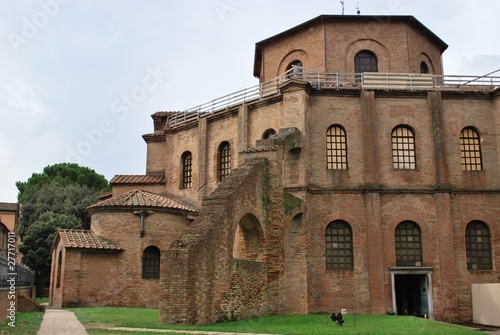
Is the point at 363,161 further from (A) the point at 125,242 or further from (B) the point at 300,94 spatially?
(A) the point at 125,242

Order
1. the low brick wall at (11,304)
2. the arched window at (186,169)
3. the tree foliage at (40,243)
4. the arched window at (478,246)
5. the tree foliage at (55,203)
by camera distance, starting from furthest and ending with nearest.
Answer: the tree foliage at (55,203) → the tree foliage at (40,243) → the arched window at (186,169) → the arched window at (478,246) → the low brick wall at (11,304)

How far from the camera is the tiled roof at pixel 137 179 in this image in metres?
31.0

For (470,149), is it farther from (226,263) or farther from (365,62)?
(226,263)

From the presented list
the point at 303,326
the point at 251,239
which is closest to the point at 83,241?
the point at 251,239

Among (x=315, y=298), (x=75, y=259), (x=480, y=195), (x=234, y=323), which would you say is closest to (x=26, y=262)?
(x=75, y=259)

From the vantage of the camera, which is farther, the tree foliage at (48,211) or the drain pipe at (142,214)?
the tree foliage at (48,211)

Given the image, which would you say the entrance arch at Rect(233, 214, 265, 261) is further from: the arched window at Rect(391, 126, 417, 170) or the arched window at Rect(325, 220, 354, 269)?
the arched window at Rect(391, 126, 417, 170)

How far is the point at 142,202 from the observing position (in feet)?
85.6

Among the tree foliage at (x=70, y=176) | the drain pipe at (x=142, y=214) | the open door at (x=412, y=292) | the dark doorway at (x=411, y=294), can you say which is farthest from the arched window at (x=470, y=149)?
the tree foliage at (x=70, y=176)

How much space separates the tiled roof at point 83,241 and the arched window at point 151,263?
141 cm

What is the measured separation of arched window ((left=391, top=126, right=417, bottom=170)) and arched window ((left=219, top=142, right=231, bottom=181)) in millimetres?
8439

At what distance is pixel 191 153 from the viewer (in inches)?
1174

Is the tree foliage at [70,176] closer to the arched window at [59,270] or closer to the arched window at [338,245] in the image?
the arched window at [59,270]

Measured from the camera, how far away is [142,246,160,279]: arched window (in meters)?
25.5
